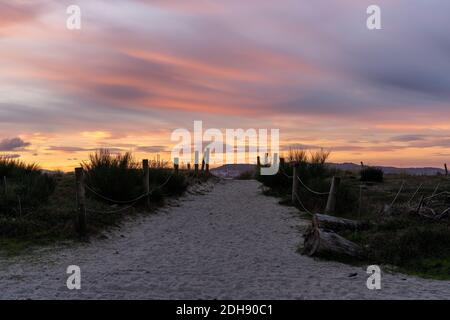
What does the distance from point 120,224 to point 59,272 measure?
12.7ft

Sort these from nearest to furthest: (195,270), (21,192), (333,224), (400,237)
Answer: (195,270)
(400,237)
(333,224)
(21,192)

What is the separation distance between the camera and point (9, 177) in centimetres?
1400

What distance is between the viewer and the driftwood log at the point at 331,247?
7.31 metres

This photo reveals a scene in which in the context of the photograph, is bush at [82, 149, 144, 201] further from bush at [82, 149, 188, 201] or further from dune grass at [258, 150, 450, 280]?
dune grass at [258, 150, 450, 280]

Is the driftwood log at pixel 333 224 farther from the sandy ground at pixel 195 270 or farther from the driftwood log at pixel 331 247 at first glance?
the driftwood log at pixel 331 247

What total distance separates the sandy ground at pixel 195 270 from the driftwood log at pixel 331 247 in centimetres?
24

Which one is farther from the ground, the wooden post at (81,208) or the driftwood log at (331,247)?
the wooden post at (81,208)

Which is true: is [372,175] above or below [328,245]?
above

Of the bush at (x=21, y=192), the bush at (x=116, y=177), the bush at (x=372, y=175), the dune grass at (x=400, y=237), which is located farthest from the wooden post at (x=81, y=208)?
the bush at (x=372, y=175)

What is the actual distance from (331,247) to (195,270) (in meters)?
2.36

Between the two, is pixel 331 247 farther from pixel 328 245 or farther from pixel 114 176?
pixel 114 176

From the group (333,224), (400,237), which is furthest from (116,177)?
(400,237)

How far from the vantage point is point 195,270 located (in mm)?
6488

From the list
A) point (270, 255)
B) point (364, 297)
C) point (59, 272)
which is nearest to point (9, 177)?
point (59, 272)
